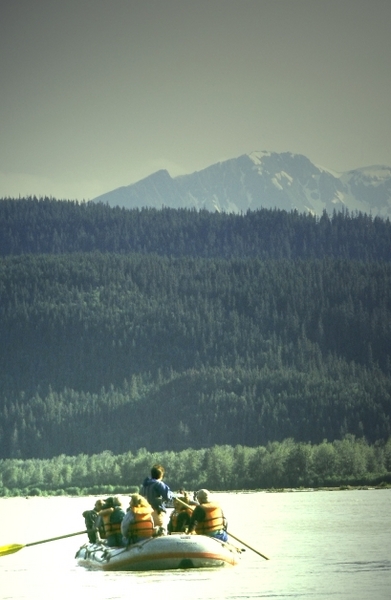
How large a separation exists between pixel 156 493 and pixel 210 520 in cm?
364

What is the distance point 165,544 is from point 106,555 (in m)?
4.62

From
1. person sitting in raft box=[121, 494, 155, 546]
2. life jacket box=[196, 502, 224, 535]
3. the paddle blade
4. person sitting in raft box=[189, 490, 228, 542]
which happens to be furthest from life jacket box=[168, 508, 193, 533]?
the paddle blade

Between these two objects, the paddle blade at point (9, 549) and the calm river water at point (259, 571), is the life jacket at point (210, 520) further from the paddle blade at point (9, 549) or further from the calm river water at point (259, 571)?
the paddle blade at point (9, 549)

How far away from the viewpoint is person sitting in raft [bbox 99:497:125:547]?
2744 inches

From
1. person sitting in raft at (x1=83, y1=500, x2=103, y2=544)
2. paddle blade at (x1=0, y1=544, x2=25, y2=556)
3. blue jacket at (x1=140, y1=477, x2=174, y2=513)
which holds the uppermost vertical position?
blue jacket at (x1=140, y1=477, x2=174, y2=513)

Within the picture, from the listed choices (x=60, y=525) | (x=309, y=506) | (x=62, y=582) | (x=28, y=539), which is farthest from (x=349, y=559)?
(x=309, y=506)

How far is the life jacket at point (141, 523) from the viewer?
65.1 m

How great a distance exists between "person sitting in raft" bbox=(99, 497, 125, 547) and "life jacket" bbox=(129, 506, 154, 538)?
9.50 feet

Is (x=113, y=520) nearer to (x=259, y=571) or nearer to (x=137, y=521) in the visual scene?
(x=137, y=521)

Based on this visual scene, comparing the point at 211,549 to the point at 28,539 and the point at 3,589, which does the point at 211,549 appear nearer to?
the point at 3,589

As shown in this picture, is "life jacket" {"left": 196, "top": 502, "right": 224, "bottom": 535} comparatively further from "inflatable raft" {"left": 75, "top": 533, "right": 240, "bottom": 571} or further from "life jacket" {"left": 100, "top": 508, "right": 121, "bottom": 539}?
"life jacket" {"left": 100, "top": 508, "right": 121, "bottom": 539}

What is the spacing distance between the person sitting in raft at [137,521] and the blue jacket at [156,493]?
246mm

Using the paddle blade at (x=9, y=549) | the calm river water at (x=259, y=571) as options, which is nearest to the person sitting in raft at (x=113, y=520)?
the calm river water at (x=259, y=571)

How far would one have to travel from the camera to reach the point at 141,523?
65688 millimetres
